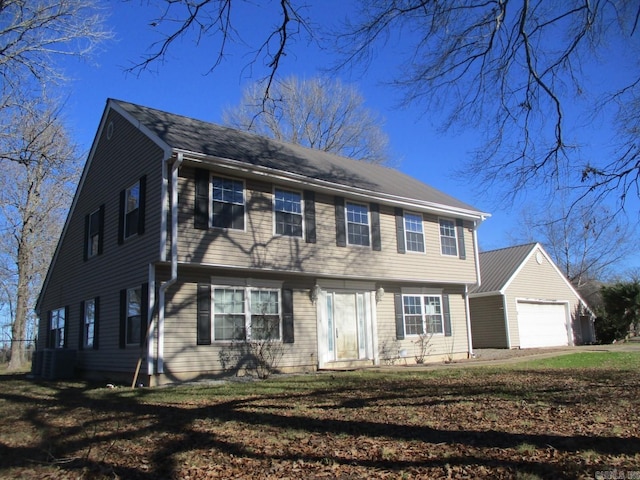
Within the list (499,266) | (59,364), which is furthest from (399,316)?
(499,266)

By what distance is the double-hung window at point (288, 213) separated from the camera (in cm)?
1318

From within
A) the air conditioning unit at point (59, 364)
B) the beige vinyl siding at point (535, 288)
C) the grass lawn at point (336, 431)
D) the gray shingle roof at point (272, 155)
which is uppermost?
the gray shingle roof at point (272, 155)

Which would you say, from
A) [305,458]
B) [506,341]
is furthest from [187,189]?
[506,341]

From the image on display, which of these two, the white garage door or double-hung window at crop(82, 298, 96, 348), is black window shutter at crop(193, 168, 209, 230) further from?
the white garage door

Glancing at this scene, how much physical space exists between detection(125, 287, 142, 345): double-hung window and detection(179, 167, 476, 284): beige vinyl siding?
6.00ft

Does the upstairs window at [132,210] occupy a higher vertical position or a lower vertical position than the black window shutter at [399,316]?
higher

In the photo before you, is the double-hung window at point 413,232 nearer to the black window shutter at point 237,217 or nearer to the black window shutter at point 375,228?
the black window shutter at point 375,228

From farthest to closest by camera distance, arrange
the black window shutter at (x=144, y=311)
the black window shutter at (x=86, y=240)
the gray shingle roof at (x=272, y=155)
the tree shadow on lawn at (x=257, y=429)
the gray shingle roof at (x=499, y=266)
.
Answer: the gray shingle roof at (x=499, y=266) < the black window shutter at (x=86, y=240) < the gray shingle roof at (x=272, y=155) < the black window shutter at (x=144, y=311) < the tree shadow on lawn at (x=257, y=429)

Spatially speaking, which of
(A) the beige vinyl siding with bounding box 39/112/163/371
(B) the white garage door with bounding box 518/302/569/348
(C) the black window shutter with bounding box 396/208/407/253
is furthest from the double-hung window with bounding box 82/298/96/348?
(B) the white garage door with bounding box 518/302/569/348

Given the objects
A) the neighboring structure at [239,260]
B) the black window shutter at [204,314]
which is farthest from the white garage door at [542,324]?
the black window shutter at [204,314]

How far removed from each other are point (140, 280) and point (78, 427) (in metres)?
5.48

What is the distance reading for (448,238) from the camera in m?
17.4

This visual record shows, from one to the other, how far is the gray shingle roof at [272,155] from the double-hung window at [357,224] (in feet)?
2.09

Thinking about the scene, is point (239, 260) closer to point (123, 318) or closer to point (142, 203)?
point (142, 203)
